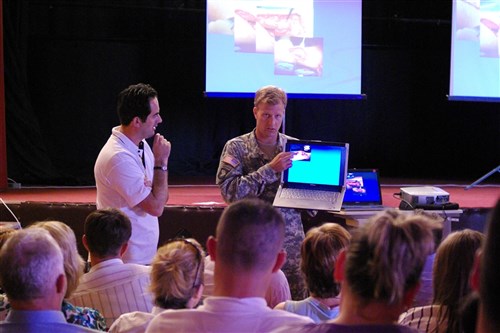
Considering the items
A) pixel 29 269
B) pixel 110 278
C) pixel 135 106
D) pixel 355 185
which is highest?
pixel 135 106

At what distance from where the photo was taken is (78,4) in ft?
25.5

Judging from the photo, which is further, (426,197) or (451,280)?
(426,197)

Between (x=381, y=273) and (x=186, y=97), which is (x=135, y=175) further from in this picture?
(x=186, y=97)

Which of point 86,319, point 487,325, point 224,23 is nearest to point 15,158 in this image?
point 224,23

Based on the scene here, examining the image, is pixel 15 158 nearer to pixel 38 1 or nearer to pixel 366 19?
pixel 38 1

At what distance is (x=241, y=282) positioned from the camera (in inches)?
66.3

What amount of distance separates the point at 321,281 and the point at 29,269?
914mm

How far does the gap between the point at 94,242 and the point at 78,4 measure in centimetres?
554

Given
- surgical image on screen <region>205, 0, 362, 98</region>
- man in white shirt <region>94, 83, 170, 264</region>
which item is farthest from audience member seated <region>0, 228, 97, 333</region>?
surgical image on screen <region>205, 0, 362, 98</region>

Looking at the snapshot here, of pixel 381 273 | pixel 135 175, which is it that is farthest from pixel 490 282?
pixel 135 175

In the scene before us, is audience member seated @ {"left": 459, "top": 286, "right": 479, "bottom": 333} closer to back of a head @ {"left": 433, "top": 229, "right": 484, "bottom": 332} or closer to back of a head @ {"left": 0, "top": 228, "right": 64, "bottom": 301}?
back of a head @ {"left": 433, "top": 229, "right": 484, "bottom": 332}

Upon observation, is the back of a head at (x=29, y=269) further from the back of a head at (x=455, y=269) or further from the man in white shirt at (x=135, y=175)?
the man in white shirt at (x=135, y=175)


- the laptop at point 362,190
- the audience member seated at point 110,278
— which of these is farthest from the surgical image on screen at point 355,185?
the audience member seated at point 110,278

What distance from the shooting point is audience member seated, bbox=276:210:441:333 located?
4.66 feet
